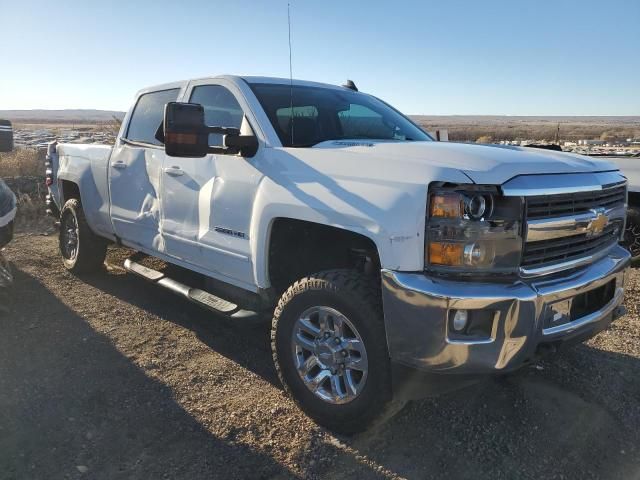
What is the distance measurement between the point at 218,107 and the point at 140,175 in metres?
1.12

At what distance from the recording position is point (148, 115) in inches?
201

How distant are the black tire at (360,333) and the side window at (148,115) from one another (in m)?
2.32

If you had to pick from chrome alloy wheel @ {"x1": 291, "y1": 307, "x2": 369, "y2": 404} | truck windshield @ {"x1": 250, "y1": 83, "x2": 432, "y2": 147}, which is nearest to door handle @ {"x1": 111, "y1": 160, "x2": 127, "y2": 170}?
truck windshield @ {"x1": 250, "y1": 83, "x2": 432, "y2": 147}

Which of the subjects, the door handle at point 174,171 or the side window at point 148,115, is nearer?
the door handle at point 174,171

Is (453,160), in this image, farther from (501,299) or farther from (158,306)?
(158,306)

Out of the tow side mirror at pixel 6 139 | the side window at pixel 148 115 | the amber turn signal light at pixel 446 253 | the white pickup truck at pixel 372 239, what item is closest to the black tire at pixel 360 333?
the white pickup truck at pixel 372 239

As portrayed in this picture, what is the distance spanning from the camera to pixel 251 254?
3.54 metres

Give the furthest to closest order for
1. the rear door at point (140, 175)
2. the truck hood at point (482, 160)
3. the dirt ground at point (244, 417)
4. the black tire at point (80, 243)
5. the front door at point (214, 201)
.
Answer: the black tire at point (80, 243), the rear door at point (140, 175), the front door at point (214, 201), the dirt ground at point (244, 417), the truck hood at point (482, 160)

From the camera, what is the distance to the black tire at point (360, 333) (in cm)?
280

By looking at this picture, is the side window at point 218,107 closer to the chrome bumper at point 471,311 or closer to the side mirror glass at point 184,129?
the side mirror glass at point 184,129

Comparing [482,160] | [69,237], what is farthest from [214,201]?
[69,237]

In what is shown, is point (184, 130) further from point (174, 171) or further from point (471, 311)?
point (471, 311)

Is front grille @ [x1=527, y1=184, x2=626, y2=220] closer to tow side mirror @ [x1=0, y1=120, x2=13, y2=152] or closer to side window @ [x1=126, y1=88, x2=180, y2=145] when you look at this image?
side window @ [x1=126, y1=88, x2=180, y2=145]

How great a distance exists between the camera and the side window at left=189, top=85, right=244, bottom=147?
3959mm
